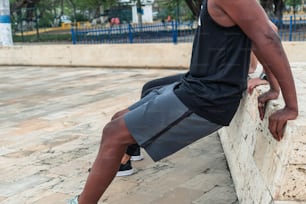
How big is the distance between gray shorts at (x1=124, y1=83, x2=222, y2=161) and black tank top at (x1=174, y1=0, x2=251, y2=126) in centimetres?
5

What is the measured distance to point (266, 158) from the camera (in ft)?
7.89

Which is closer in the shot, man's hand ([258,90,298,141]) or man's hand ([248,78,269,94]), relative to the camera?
man's hand ([258,90,298,141])

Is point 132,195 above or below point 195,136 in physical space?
below

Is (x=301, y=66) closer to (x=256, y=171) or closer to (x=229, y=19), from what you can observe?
(x=256, y=171)

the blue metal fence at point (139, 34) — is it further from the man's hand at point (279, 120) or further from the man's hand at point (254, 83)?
the man's hand at point (279, 120)

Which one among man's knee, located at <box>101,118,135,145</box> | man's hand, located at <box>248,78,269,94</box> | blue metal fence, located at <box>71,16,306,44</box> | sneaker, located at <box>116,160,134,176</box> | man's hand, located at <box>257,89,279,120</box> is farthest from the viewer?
blue metal fence, located at <box>71,16,306,44</box>

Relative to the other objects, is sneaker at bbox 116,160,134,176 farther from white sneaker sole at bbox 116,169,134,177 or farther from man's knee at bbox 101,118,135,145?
man's knee at bbox 101,118,135,145

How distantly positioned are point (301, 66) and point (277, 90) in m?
2.00

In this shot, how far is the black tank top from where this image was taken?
222 centimetres

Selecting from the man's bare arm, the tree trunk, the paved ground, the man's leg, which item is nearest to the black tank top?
the man's bare arm

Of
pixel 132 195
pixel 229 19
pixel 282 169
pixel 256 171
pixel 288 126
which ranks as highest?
pixel 229 19

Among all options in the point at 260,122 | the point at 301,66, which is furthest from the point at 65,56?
the point at 260,122

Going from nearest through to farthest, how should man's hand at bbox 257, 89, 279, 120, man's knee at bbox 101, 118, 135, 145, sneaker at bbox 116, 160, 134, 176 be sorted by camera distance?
man's knee at bbox 101, 118, 135, 145, man's hand at bbox 257, 89, 279, 120, sneaker at bbox 116, 160, 134, 176

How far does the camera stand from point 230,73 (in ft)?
7.46
